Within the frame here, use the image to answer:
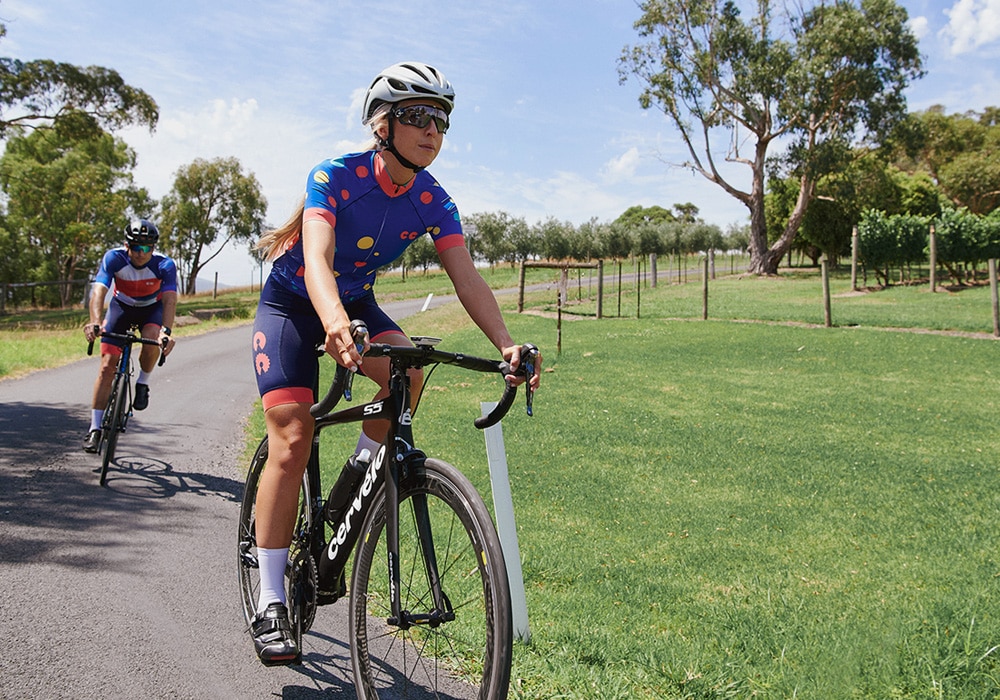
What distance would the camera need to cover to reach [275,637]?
3.18m

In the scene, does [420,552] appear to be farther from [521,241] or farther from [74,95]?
[521,241]

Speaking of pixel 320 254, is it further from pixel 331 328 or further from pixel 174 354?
pixel 174 354

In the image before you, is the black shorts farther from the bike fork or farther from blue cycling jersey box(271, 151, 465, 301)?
the bike fork

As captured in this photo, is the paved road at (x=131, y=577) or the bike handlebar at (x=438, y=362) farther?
the paved road at (x=131, y=577)

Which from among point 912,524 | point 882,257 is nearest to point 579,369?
point 912,524

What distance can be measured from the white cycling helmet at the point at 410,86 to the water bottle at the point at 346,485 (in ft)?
4.47

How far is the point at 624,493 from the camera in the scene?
7.52m

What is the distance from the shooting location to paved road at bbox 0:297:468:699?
3434mm

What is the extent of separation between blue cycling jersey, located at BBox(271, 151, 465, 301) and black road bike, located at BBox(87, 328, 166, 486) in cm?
404

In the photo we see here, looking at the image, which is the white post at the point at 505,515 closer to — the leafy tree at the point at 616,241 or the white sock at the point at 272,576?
the white sock at the point at 272,576

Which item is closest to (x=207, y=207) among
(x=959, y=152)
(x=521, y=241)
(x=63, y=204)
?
(x=63, y=204)

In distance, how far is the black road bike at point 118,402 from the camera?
6.81 meters

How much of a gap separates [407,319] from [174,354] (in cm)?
Result: 1147

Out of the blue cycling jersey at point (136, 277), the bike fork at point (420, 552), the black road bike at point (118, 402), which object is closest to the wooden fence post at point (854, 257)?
the blue cycling jersey at point (136, 277)
